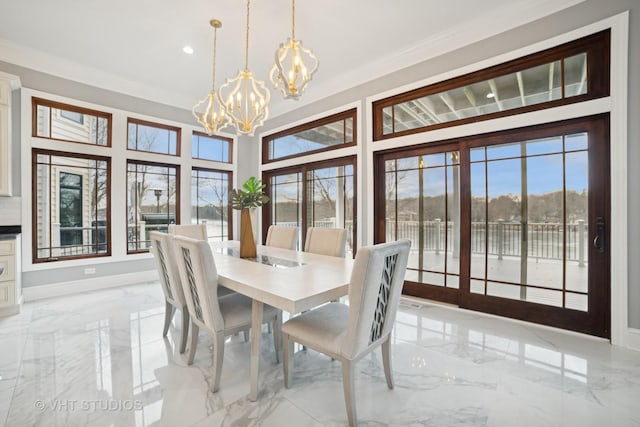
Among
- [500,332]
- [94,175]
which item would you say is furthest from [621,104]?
[94,175]

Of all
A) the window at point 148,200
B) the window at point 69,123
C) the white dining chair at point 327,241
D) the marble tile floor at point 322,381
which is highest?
the window at point 69,123

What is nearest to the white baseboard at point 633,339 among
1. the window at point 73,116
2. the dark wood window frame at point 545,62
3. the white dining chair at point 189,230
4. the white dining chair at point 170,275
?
the dark wood window frame at point 545,62

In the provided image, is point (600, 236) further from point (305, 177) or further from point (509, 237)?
point (305, 177)

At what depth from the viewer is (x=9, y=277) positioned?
2957 millimetres

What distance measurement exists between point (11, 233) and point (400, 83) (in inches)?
192

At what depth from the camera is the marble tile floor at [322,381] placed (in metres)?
1.52

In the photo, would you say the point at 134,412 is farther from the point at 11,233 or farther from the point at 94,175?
the point at 94,175

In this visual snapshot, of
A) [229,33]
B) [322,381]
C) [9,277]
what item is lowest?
[322,381]

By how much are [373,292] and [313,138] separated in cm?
353

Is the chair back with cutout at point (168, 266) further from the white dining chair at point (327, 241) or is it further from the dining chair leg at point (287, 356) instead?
the white dining chair at point (327, 241)

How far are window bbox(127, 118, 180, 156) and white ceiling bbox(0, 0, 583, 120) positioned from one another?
1.93 ft

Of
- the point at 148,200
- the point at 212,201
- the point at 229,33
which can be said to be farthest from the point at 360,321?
the point at 212,201

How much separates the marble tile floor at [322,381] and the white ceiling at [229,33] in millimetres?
2958

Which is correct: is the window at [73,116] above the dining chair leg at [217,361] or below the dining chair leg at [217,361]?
above
